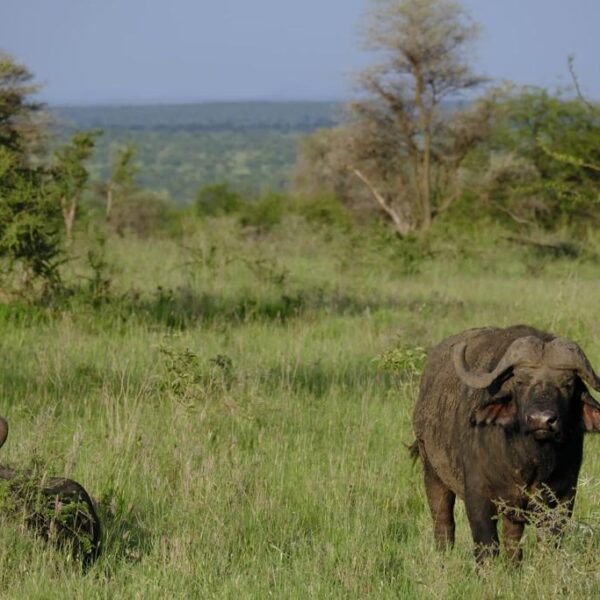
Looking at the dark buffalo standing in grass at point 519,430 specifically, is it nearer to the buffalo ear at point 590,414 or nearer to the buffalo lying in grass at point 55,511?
the buffalo ear at point 590,414

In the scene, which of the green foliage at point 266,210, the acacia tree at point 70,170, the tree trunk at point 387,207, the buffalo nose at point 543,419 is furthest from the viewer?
the green foliage at point 266,210

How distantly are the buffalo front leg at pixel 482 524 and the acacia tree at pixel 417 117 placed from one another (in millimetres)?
21076

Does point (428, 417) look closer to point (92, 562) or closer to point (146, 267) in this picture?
point (92, 562)

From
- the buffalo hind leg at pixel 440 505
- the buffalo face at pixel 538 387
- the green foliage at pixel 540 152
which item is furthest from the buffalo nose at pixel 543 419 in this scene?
the green foliage at pixel 540 152

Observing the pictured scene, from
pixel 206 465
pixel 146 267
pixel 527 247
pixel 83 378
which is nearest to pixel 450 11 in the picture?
pixel 527 247

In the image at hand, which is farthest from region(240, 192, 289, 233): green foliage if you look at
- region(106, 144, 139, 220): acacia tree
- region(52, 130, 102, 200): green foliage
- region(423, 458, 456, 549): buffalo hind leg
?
region(423, 458, 456, 549): buffalo hind leg

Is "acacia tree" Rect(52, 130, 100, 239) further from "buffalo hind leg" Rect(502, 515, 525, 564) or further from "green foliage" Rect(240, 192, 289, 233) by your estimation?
"green foliage" Rect(240, 192, 289, 233)

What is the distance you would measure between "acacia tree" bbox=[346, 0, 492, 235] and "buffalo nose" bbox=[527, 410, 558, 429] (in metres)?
21.5

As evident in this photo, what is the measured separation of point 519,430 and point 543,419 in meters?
0.36

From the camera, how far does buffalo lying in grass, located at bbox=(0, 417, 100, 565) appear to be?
17.0 ft

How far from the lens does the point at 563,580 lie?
4.55 metres

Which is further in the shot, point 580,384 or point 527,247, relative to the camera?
point 527,247

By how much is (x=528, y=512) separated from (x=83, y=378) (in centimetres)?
444

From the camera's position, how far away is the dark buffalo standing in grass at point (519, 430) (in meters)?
5.00
